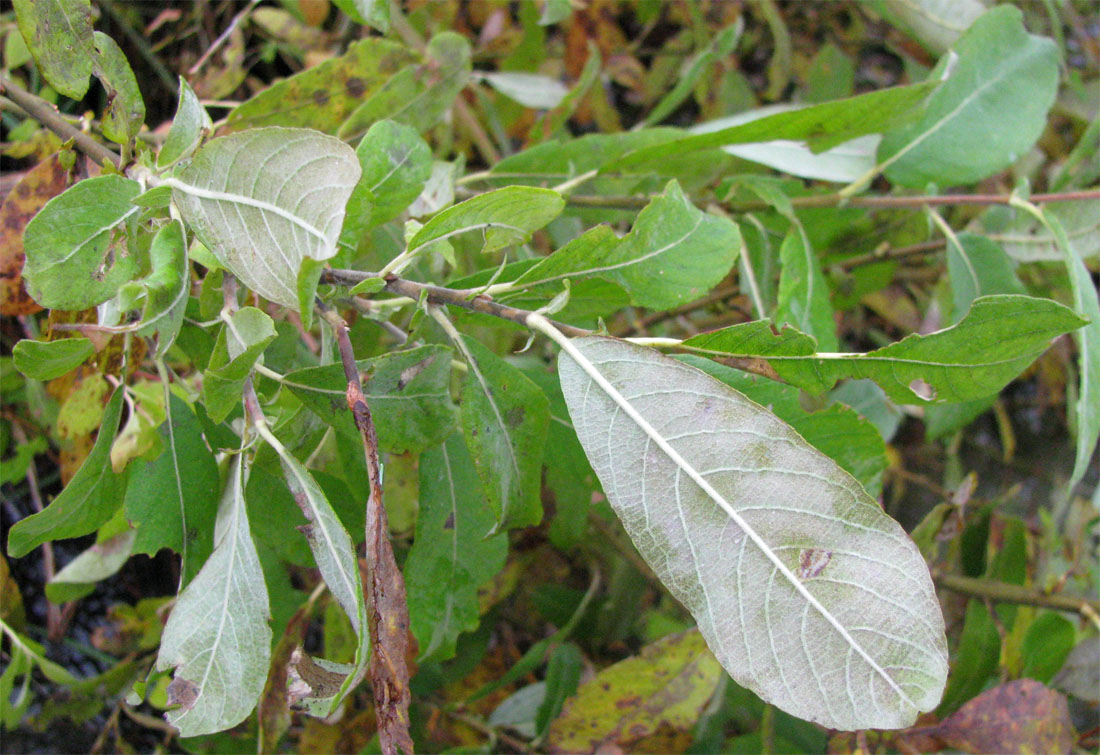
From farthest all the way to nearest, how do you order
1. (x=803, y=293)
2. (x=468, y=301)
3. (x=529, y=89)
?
(x=529, y=89), (x=803, y=293), (x=468, y=301)

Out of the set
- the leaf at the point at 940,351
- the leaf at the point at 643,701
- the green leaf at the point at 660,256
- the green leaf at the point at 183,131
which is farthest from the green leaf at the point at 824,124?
the leaf at the point at 643,701

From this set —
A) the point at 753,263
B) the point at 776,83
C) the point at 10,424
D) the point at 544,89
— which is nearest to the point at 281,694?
the point at 10,424

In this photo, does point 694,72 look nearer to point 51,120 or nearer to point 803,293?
point 803,293

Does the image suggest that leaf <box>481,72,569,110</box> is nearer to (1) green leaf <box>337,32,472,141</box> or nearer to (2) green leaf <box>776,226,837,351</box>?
(1) green leaf <box>337,32,472,141</box>

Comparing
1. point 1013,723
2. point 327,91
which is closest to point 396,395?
point 327,91

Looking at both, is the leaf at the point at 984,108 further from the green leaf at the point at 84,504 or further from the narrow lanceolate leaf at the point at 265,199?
the green leaf at the point at 84,504

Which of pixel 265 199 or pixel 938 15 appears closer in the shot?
pixel 265 199

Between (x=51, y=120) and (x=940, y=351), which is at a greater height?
(x=51, y=120)

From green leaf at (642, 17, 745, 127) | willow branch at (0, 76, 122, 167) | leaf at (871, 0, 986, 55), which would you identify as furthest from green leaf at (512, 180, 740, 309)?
leaf at (871, 0, 986, 55)

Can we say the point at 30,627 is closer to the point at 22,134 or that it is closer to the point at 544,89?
the point at 22,134
